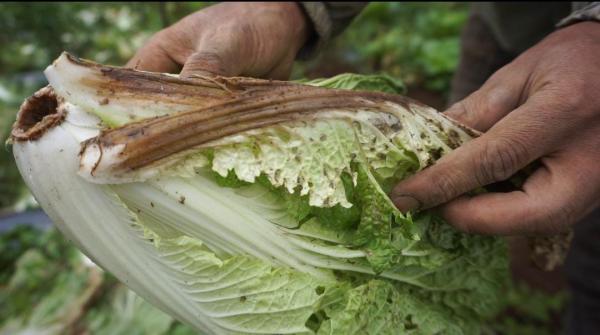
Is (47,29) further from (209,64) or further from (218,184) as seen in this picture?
(218,184)

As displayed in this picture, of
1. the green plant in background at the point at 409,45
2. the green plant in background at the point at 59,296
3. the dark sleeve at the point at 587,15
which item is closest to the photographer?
the dark sleeve at the point at 587,15

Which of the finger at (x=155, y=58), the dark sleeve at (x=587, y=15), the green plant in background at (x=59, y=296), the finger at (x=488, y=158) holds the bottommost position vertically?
the green plant in background at (x=59, y=296)

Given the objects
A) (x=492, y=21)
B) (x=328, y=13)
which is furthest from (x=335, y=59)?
(x=328, y=13)

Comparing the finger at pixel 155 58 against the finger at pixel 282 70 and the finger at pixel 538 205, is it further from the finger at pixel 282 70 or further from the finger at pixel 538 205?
the finger at pixel 538 205

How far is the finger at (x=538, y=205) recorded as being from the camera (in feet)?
6.22

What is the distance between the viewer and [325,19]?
310 cm

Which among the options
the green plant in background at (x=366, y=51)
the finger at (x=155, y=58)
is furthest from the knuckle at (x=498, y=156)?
the green plant in background at (x=366, y=51)

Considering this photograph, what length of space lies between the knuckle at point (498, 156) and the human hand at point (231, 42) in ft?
3.64

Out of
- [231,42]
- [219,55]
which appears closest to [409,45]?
[231,42]

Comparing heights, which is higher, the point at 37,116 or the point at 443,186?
the point at 37,116

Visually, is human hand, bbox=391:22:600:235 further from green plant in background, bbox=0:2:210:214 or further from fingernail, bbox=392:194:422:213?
green plant in background, bbox=0:2:210:214

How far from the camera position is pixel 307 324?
5.90ft

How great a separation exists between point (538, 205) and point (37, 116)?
5.90 ft

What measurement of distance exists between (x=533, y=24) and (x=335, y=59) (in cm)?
512
